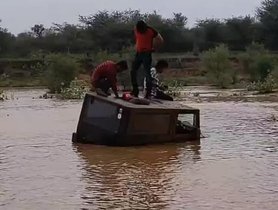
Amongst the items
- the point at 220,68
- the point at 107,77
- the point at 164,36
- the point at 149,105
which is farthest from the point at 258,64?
the point at 149,105

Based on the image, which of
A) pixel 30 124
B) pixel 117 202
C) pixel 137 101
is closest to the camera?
pixel 117 202

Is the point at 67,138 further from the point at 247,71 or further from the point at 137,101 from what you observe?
the point at 247,71

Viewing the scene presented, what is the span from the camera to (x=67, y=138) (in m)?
15.7

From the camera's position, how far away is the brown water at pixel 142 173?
8.67 metres

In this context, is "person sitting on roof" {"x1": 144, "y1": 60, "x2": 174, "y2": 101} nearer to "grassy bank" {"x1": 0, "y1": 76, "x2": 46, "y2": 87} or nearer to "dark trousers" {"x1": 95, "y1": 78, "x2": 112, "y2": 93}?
"dark trousers" {"x1": 95, "y1": 78, "x2": 112, "y2": 93}

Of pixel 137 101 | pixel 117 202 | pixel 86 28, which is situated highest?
pixel 86 28

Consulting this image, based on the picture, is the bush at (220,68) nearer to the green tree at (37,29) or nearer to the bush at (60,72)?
the bush at (60,72)

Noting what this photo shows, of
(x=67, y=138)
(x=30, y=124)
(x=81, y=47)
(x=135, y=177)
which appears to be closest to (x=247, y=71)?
(x=81, y=47)

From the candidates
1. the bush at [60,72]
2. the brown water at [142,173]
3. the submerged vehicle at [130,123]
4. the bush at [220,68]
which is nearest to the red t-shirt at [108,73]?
the submerged vehicle at [130,123]

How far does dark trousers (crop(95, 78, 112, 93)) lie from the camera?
48.6ft

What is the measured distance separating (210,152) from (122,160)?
187cm

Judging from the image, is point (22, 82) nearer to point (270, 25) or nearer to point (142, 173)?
point (270, 25)

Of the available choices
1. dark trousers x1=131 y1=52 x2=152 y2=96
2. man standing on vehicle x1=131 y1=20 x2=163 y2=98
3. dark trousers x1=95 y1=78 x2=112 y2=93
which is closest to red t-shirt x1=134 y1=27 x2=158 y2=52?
man standing on vehicle x1=131 y1=20 x2=163 y2=98

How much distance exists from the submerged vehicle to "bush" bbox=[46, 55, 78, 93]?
1147 inches
